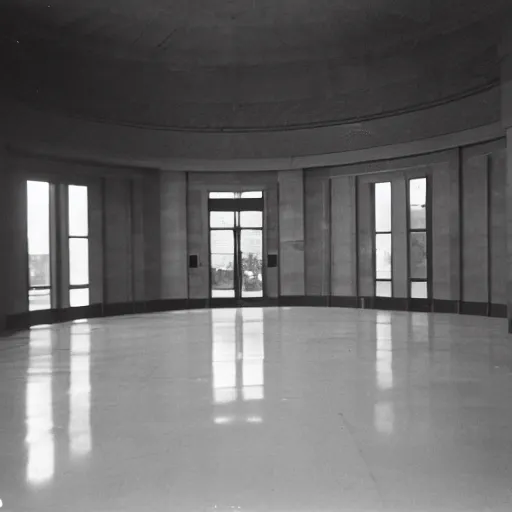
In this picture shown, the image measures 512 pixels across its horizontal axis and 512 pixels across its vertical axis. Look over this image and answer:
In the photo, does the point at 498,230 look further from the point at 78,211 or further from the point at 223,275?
the point at 78,211

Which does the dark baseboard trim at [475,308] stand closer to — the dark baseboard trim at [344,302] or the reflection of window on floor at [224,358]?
the dark baseboard trim at [344,302]

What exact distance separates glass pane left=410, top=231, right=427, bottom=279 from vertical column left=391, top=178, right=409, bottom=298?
18 centimetres

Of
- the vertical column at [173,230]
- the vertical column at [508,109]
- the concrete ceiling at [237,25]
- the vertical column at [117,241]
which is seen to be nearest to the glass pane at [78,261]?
the vertical column at [117,241]

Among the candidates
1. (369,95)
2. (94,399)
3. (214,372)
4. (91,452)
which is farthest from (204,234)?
(91,452)

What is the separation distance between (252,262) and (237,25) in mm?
6894

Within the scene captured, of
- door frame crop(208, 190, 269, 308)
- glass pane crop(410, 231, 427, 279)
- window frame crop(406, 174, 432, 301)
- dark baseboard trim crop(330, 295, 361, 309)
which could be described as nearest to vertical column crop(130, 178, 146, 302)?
door frame crop(208, 190, 269, 308)

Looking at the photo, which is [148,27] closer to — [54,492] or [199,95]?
[199,95]

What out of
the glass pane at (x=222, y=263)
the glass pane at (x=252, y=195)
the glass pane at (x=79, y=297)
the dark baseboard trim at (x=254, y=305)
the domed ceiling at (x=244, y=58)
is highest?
the domed ceiling at (x=244, y=58)

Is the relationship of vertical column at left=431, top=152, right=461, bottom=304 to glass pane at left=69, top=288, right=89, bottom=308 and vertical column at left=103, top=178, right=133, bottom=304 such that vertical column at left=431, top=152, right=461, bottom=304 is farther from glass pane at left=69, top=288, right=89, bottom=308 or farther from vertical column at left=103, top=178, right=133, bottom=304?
glass pane at left=69, top=288, right=89, bottom=308

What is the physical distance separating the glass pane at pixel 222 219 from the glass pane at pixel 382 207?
4.06 m

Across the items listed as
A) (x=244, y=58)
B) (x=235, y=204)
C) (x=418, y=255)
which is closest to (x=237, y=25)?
(x=244, y=58)

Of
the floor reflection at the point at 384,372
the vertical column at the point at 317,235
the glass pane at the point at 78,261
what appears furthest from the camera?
the vertical column at the point at 317,235

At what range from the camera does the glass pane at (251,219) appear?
17828 mm

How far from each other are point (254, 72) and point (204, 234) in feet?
15.2
